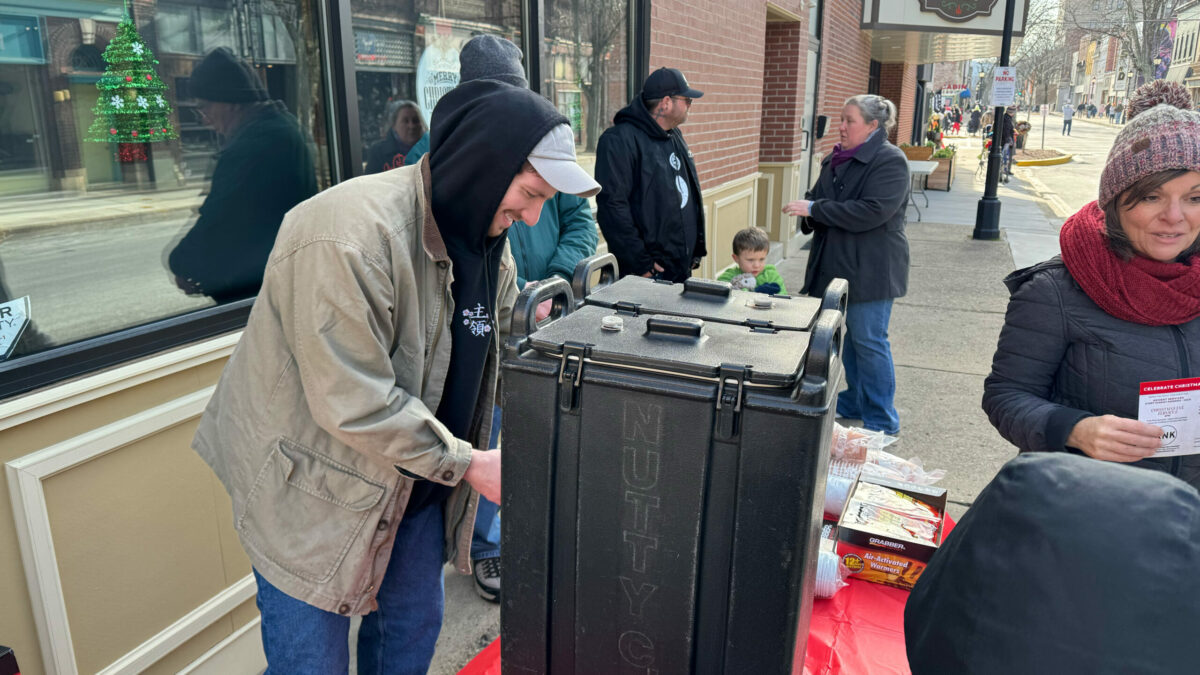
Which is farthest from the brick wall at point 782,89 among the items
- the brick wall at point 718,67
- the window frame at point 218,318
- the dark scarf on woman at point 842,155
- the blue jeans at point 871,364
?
the window frame at point 218,318

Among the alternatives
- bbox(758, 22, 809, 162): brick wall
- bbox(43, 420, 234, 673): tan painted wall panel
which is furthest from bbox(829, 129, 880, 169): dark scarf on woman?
bbox(758, 22, 809, 162): brick wall

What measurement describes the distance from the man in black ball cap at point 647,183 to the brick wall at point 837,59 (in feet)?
26.5

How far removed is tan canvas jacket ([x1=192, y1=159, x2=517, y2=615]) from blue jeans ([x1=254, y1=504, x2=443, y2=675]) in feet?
0.30

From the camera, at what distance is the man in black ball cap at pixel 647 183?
4.30 meters

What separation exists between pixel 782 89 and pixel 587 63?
5510 mm

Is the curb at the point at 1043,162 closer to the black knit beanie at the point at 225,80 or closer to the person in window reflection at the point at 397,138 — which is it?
the person in window reflection at the point at 397,138

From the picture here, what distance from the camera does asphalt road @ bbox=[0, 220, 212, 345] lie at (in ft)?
7.04

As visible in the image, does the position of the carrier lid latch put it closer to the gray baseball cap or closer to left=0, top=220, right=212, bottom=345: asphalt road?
the gray baseball cap

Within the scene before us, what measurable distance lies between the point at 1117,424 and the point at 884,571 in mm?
627

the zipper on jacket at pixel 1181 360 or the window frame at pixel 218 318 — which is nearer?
the zipper on jacket at pixel 1181 360

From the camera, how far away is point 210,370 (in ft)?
8.48

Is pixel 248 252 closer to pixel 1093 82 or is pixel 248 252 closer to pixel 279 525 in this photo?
pixel 279 525

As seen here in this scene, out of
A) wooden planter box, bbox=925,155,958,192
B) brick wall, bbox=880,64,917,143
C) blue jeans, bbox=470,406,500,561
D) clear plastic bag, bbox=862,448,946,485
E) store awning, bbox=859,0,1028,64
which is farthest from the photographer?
brick wall, bbox=880,64,917,143

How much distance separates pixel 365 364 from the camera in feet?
5.15
